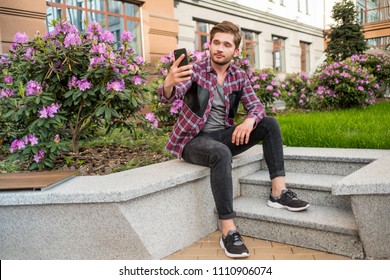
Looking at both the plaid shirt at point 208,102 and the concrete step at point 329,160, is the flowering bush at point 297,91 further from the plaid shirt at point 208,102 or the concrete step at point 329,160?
the plaid shirt at point 208,102

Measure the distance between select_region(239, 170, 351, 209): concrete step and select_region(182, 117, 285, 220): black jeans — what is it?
0.22 meters

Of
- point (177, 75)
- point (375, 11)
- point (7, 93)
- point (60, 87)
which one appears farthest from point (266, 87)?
point (375, 11)

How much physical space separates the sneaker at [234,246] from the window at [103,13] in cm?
588

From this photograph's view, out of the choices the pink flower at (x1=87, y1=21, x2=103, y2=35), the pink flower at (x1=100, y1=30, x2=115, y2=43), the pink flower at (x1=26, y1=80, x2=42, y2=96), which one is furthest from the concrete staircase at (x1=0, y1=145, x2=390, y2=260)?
the pink flower at (x1=87, y1=21, x2=103, y2=35)

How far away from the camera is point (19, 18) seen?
6.57 metres

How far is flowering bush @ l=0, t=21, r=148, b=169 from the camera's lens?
3184mm

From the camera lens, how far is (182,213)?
2805 millimetres

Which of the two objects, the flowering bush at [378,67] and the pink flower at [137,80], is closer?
the pink flower at [137,80]

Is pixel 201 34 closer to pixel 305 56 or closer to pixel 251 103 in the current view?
pixel 305 56

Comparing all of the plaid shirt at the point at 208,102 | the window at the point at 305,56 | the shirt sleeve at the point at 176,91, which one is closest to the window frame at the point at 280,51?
the window at the point at 305,56

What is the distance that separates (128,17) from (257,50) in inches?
269

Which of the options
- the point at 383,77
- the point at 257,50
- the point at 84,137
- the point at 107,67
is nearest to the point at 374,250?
→ the point at 107,67

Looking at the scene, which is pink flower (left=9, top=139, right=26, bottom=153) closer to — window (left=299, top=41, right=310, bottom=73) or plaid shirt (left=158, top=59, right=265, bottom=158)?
plaid shirt (left=158, top=59, right=265, bottom=158)

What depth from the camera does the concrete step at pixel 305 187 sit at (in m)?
2.95
